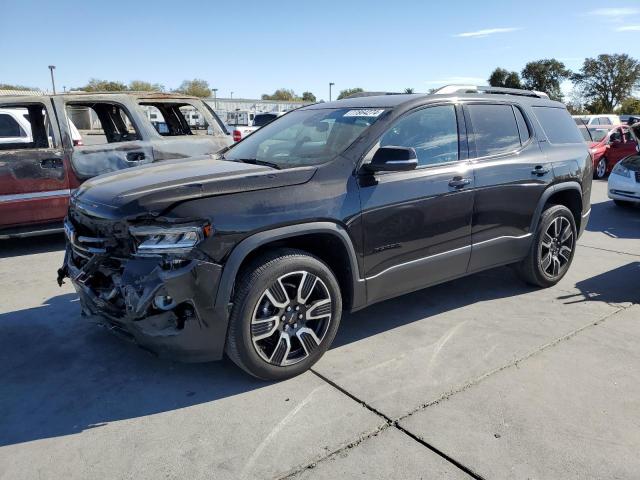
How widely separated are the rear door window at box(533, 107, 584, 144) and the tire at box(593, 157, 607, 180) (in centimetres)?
1050

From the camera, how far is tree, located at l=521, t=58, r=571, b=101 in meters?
65.0

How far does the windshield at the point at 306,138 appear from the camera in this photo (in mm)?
3700

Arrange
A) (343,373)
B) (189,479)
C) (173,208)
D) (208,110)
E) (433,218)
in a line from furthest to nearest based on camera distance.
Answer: (208,110), (433,218), (343,373), (173,208), (189,479)

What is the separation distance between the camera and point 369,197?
11.5 ft

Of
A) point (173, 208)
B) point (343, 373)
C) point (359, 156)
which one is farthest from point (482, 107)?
point (173, 208)

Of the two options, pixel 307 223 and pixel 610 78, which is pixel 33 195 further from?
pixel 610 78

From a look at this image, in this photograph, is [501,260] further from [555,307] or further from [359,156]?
[359,156]

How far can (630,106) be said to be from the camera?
52.6 metres

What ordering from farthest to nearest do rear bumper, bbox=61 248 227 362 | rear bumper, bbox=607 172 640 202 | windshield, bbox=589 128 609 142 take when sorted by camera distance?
windshield, bbox=589 128 609 142 → rear bumper, bbox=607 172 640 202 → rear bumper, bbox=61 248 227 362

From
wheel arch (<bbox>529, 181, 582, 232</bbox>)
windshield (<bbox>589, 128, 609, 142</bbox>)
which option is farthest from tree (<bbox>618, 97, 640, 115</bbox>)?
wheel arch (<bbox>529, 181, 582, 232</bbox>)

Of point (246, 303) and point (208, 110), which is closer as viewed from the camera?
point (246, 303)

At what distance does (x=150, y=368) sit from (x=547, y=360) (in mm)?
2705

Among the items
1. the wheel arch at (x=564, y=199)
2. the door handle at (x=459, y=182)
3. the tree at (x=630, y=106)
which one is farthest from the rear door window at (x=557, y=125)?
the tree at (x=630, y=106)

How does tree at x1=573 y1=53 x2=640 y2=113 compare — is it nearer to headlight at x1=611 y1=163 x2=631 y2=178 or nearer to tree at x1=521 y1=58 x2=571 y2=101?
tree at x1=521 y1=58 x2=571 y2=101
